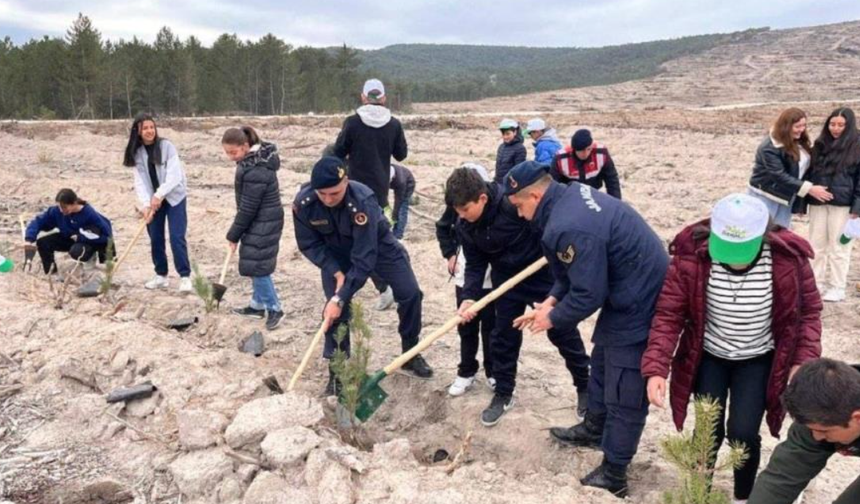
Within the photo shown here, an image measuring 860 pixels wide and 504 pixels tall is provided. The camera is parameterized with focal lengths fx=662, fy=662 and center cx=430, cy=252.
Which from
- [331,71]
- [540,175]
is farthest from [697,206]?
[331,71]

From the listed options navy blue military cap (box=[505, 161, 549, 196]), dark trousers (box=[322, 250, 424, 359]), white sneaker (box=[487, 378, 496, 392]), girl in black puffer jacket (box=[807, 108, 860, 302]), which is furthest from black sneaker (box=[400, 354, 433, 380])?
girl in black puffer jacket (box=[807, 108, 860, 302])

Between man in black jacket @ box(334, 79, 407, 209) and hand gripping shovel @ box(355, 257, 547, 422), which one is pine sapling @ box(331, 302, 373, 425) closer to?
hand gripping shovel @ box(355, 257, 547, 422)

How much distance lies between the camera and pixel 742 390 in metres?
2.70

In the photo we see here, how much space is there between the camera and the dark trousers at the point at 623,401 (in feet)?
9.66

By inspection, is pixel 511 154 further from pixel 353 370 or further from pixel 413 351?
pixel 353 370

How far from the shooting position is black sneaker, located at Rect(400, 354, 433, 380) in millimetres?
4430

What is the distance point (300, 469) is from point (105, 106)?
3762cm

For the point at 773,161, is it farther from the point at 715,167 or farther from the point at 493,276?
the point at 715,167

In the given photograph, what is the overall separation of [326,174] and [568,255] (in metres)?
1.44

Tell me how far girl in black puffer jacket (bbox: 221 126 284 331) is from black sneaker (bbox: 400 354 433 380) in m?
1.44

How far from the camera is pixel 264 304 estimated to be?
5.47m

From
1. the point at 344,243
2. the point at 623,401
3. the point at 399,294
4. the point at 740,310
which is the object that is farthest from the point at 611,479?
the point at 344,243

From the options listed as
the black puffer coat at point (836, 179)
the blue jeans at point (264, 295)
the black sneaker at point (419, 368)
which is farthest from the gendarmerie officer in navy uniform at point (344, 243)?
the black puffer coat at point (836, 179)

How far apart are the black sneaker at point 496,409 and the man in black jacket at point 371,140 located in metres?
2.05
